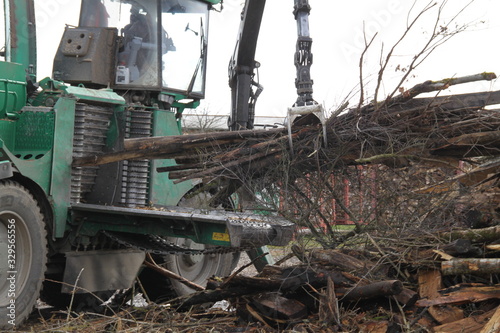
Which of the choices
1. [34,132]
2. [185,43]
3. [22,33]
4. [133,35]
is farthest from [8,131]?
[185,43]

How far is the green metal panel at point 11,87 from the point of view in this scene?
696 cm

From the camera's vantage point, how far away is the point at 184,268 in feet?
27.1

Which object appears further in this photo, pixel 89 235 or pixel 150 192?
pixel 150 192

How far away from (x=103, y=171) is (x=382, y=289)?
11.6 ft

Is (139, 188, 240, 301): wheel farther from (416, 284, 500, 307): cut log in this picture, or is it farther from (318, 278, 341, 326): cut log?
(416, 284, 500, 307): cut log

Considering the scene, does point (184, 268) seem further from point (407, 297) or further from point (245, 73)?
point (407, 297)

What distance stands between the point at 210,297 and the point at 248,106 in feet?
13.9

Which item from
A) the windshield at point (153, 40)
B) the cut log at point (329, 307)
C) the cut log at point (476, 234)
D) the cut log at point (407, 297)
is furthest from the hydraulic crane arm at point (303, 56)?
the cut log at point (407, 297)

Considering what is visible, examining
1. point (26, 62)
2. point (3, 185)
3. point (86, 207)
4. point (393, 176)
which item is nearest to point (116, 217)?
point (86, 207)

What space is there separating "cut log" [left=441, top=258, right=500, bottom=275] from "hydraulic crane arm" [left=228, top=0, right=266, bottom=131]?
4.72 metres

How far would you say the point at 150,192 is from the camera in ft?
24.9

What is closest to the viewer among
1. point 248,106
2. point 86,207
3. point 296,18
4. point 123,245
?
point 86,207

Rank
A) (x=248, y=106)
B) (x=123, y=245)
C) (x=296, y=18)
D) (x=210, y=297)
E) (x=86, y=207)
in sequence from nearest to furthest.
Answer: (x=210, y=297), (x=86, y=207), (x=123, y=245), (x=296, y=18), (x=248, y=106)

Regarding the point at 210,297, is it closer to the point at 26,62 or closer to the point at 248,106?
the point at 26,62
